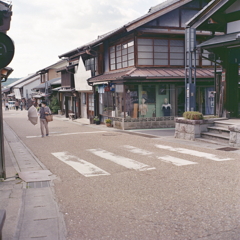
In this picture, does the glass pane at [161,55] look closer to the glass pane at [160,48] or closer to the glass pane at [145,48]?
the glass pane at [160,48]

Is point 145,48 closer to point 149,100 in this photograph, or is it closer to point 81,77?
point 149,100

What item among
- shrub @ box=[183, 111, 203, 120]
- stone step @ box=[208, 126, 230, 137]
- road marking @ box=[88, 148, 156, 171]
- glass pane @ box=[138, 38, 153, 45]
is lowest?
road marking @ box=[88, 148, 156, 171]

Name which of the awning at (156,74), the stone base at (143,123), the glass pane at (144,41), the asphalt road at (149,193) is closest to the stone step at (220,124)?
the asphalt road at (149,193)

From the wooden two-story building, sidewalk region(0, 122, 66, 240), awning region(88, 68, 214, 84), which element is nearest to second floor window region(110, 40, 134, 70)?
the wooden two-story building

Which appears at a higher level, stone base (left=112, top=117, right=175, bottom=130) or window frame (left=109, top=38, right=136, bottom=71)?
window frame (left=109, top=38, right=136, bottom=71)

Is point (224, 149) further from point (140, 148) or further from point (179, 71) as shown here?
point (179, 71)

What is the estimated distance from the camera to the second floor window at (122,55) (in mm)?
22092

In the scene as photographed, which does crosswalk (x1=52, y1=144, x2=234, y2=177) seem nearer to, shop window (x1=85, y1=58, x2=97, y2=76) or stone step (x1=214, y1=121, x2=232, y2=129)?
stone step (x1=214, y1=121, x2=232, y2=129)

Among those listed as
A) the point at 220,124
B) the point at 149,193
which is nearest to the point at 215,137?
the point at 220,124

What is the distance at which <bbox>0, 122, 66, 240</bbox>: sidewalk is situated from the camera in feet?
15.4

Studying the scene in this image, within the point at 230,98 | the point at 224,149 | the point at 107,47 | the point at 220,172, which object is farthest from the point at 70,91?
the point at 220,172

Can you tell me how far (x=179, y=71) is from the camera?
870 inches

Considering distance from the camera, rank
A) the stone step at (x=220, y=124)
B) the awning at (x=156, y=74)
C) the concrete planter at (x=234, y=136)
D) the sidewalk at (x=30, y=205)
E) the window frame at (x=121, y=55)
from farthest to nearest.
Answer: the window frame at (x=121, y=55) → the awning at (x=156, y=74) → the stone step at (x=220, y=124) → the concrete planter at (x=234, y=136) → the sidewalk at (x=30, y=205)

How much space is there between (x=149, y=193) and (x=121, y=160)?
3.57m
